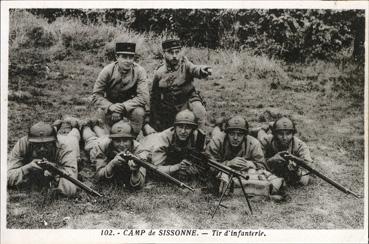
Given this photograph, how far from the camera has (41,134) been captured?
7488 millimetres

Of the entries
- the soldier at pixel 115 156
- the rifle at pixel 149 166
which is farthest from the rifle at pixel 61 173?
the rifle at pixel 149 166

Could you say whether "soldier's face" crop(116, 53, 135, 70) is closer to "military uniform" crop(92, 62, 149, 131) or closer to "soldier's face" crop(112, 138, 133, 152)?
"military uniform" crop(92, 62, 149, 131)

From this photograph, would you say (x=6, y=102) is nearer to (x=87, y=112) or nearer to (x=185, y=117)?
(x=87, y=112)

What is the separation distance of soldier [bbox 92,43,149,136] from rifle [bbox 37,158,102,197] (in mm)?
756

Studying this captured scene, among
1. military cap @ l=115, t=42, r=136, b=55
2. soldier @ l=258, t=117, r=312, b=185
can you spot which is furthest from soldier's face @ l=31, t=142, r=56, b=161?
soldier @ l=258, t=117, r=312, b=185

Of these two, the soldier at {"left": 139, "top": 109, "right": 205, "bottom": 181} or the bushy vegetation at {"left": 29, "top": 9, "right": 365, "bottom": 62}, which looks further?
the bushy vegetation at {"left": 29, "top": 9, "right": 365, "bottom": 62}

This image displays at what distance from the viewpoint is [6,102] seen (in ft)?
25.4

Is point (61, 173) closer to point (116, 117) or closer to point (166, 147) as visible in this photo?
point (116, 117)

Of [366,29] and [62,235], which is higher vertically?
[366,29]

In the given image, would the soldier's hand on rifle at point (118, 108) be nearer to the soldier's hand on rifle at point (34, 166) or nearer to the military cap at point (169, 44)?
the military cap at point (169, 44)

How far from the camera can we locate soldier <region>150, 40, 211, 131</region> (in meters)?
7.74

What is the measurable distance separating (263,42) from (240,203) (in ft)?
7.04

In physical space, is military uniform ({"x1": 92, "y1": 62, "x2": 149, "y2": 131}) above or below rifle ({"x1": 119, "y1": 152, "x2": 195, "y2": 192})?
above

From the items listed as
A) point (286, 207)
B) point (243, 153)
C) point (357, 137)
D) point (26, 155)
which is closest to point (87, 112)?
point (26, 155)
